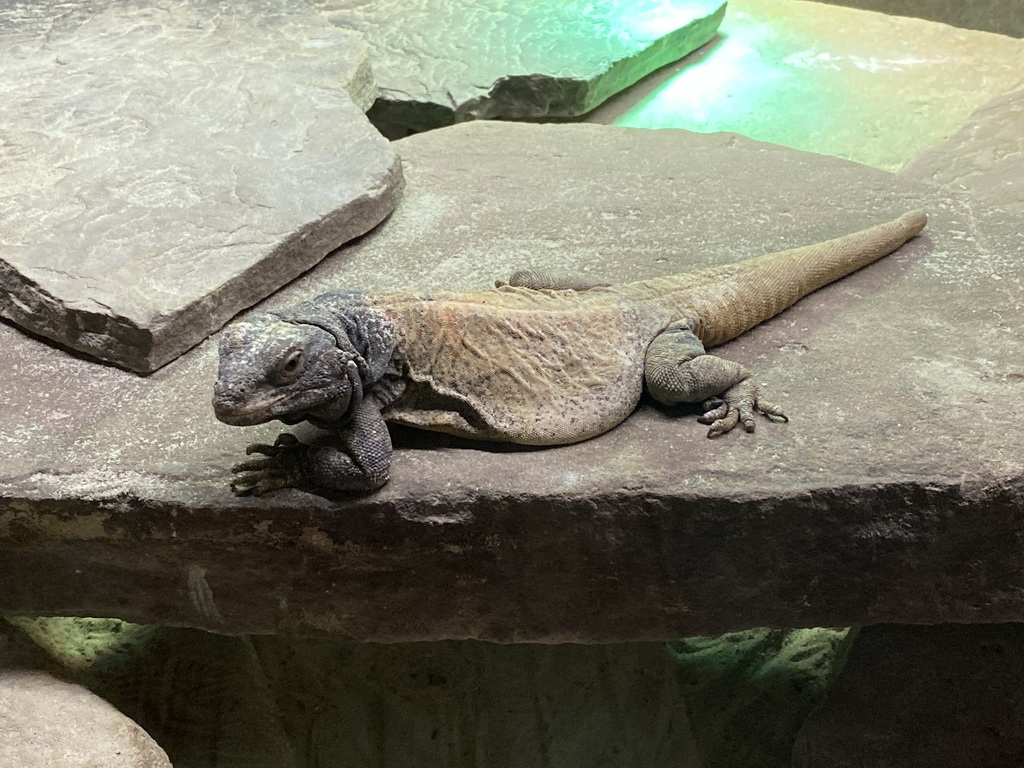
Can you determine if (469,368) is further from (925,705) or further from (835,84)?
(835,84)

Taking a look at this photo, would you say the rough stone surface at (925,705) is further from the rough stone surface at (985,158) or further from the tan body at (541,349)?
the rough stone surface at (985,158)

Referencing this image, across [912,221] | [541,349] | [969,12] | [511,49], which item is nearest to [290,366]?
[541,349]

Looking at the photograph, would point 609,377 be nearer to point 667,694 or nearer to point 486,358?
point 486,358

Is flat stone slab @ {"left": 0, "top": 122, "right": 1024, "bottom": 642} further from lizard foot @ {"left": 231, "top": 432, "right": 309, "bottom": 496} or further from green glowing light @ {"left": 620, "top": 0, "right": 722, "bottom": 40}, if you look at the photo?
green glowing light @ {"left": 620, "top": 0, "right": 722, "bottom": 40}

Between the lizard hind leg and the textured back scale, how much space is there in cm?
45

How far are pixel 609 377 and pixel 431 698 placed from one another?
184cm

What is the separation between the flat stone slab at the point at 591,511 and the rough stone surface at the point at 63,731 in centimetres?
32

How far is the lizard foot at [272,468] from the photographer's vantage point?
291 cm

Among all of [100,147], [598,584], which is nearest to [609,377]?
[598,584]

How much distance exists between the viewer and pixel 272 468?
2.94 m

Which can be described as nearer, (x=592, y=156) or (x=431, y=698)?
(x=431, y=698)

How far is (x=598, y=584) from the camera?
3.15 m

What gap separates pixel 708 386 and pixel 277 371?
1414 mm

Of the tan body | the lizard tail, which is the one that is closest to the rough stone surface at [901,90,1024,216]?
the lizard tail
